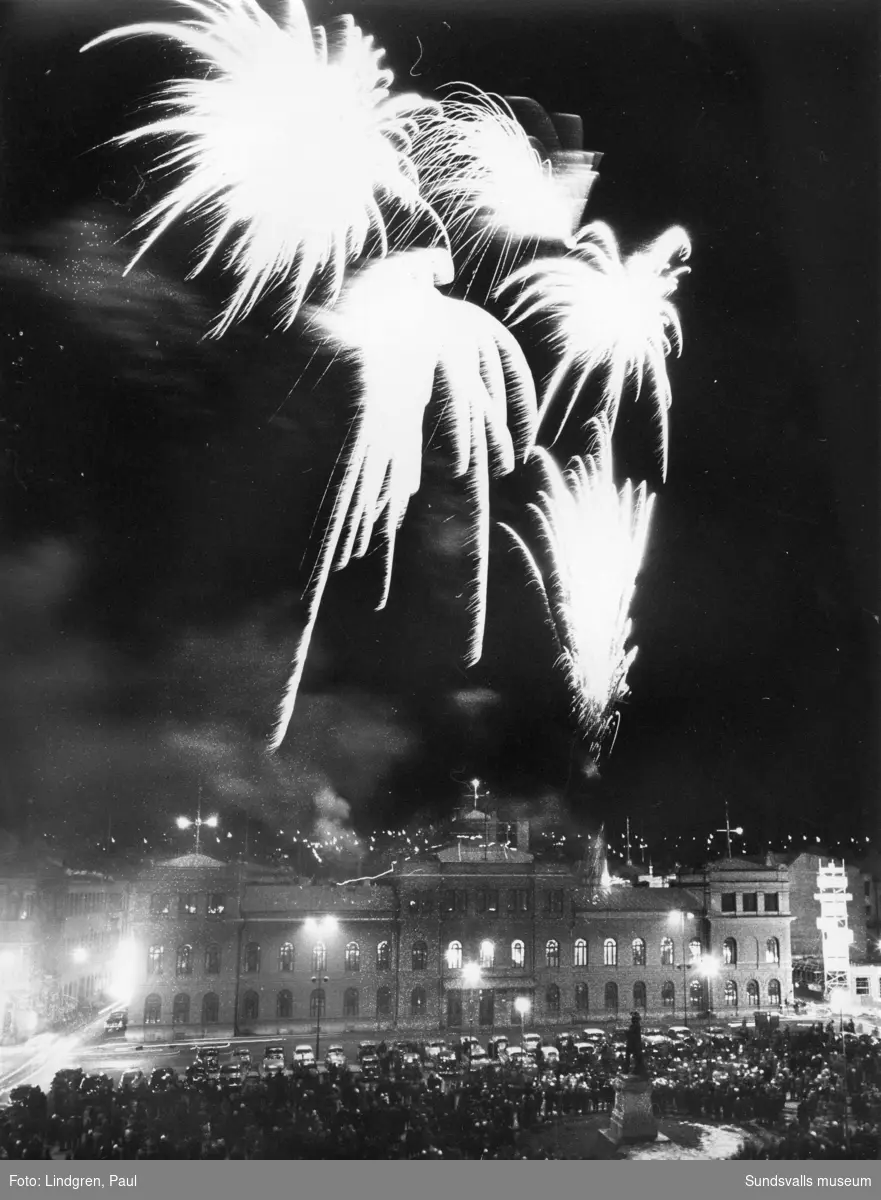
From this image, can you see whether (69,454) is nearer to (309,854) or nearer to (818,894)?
(309,854)

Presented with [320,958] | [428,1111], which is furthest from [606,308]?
[320,958]

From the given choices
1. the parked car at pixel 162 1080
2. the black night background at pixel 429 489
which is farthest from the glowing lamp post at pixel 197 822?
the parked car at pixel 162 1080

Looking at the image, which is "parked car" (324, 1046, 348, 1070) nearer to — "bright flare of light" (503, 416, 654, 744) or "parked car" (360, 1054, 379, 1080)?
"parked car" (360, 1054, 379, 1080)

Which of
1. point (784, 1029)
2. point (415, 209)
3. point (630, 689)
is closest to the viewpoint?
point (415, 209)

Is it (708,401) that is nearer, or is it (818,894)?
(708,401)

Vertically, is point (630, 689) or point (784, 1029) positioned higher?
point (630, 689)

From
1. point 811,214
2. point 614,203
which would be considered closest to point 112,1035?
point 614,203
